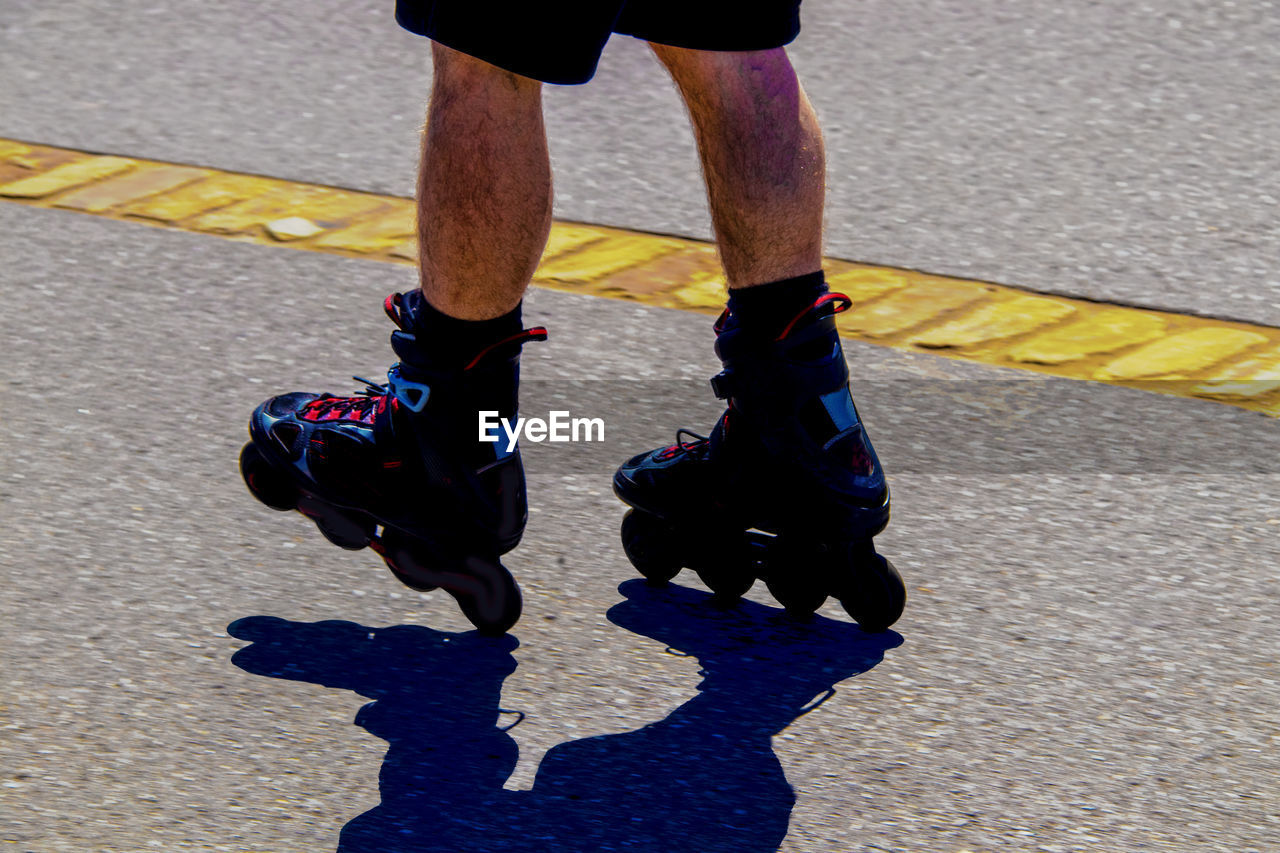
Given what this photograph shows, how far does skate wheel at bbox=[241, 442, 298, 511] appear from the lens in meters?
2.56

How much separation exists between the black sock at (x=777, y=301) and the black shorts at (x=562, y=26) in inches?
12.4

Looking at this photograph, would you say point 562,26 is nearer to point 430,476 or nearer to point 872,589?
point 430,476

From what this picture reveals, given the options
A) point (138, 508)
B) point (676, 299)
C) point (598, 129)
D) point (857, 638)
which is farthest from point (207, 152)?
point (857, 638)

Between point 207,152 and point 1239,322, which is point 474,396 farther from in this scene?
point 207,152

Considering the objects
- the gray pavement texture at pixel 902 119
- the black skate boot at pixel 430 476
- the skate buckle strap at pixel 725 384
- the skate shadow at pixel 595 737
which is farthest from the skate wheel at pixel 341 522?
the gray pavement texture at pixel 902 119

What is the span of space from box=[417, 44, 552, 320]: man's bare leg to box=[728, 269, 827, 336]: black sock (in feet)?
0.94

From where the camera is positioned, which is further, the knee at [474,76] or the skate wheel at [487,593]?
the skate wheel at [487,593]

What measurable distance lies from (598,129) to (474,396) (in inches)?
83.0

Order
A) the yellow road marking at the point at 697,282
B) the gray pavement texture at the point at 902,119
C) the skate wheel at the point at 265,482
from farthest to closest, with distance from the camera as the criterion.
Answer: the gray pavement texture at the point at 902,119
the yellow road marking at the point at 697,282
the skate wheel at the point at 265,482

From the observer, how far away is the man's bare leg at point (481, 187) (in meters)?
2.32

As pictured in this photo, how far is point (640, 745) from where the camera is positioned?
7.33 feet

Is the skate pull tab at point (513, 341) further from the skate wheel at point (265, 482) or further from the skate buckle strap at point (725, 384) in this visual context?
the skate wheel at point (265, 482)

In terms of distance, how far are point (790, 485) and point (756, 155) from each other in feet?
1.42

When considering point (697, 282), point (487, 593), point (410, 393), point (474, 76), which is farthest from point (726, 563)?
point (697, 282)
